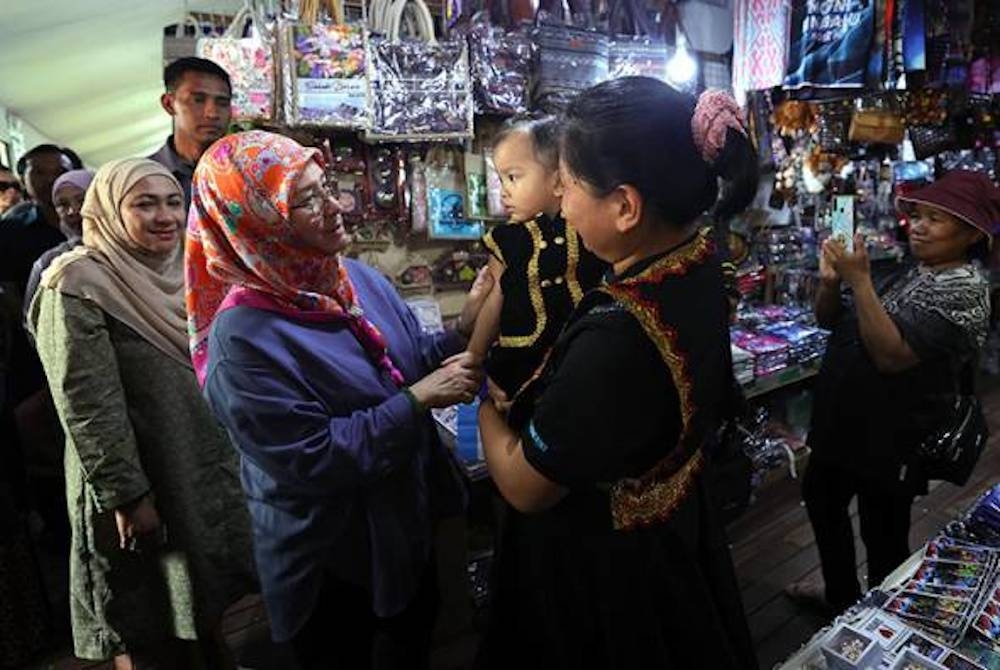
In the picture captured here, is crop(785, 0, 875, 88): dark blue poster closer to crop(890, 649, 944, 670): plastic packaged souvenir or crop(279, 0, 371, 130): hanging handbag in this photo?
→ crop(279, 0, 371, 130): hanging handbag

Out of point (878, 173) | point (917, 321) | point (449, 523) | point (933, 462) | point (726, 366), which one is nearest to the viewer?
point (726, 366)

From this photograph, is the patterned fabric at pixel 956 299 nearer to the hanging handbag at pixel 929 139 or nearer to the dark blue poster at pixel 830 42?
the dark blue poster at pixel 830 42

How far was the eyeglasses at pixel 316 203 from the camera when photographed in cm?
115

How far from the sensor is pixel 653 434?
0.87m

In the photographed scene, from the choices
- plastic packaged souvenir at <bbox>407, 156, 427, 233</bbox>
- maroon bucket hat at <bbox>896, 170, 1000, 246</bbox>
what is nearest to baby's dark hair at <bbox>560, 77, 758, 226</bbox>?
maroon bucket hat at <bbox>896, 170, 1000, 246</bbox>

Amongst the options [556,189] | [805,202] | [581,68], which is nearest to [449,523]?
[556,189]

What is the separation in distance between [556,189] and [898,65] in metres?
2.25

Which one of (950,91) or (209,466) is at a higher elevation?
(950,91)

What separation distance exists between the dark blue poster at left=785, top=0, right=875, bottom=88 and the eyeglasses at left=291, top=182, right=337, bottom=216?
238 centimetres

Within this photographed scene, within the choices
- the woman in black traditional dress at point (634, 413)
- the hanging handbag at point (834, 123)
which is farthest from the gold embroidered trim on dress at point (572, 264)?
the hanging handbag at point (834, 123)

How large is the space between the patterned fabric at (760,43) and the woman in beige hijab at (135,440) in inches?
92.9

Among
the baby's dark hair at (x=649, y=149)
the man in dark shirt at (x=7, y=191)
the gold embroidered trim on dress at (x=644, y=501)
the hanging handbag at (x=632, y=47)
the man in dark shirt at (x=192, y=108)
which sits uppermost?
the hanging handbag at (x=632, y=47)

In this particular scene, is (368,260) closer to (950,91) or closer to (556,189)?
(556,189)

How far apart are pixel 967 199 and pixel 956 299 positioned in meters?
0.28
